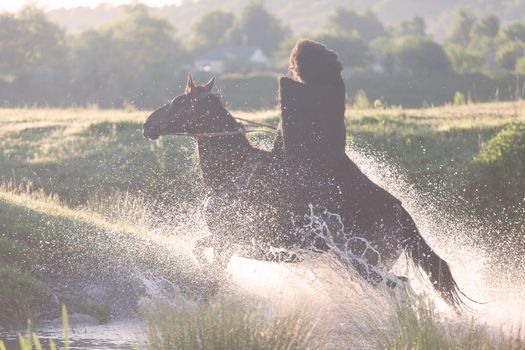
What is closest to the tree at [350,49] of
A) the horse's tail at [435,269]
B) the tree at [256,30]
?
the tree at [256,30]

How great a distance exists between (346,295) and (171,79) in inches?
3631

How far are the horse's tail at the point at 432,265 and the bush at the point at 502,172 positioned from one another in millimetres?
6569

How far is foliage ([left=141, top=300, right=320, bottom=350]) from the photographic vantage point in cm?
728

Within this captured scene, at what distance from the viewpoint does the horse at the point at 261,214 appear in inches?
383

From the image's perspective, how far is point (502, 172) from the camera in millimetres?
16375

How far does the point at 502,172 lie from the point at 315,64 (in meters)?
7.51

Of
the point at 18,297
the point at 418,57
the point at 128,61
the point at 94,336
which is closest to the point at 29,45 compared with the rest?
the point at 128,61

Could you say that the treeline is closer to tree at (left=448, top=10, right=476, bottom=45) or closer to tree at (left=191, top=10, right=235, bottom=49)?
tree at (left=448, top=10, right=476, bottom=45)

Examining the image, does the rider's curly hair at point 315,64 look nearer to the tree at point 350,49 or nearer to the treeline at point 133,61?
the treeline at point 133,61

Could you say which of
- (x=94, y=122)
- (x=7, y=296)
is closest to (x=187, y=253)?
(x=7, y=296)

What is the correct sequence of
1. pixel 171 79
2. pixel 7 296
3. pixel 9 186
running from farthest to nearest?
pixel 171 79
pixel 9 186
pixel 7 296

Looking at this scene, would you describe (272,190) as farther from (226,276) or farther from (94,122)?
(94,122)

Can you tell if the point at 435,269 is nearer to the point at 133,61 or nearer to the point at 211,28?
the point at 133,61

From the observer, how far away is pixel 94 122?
93.2 feet
